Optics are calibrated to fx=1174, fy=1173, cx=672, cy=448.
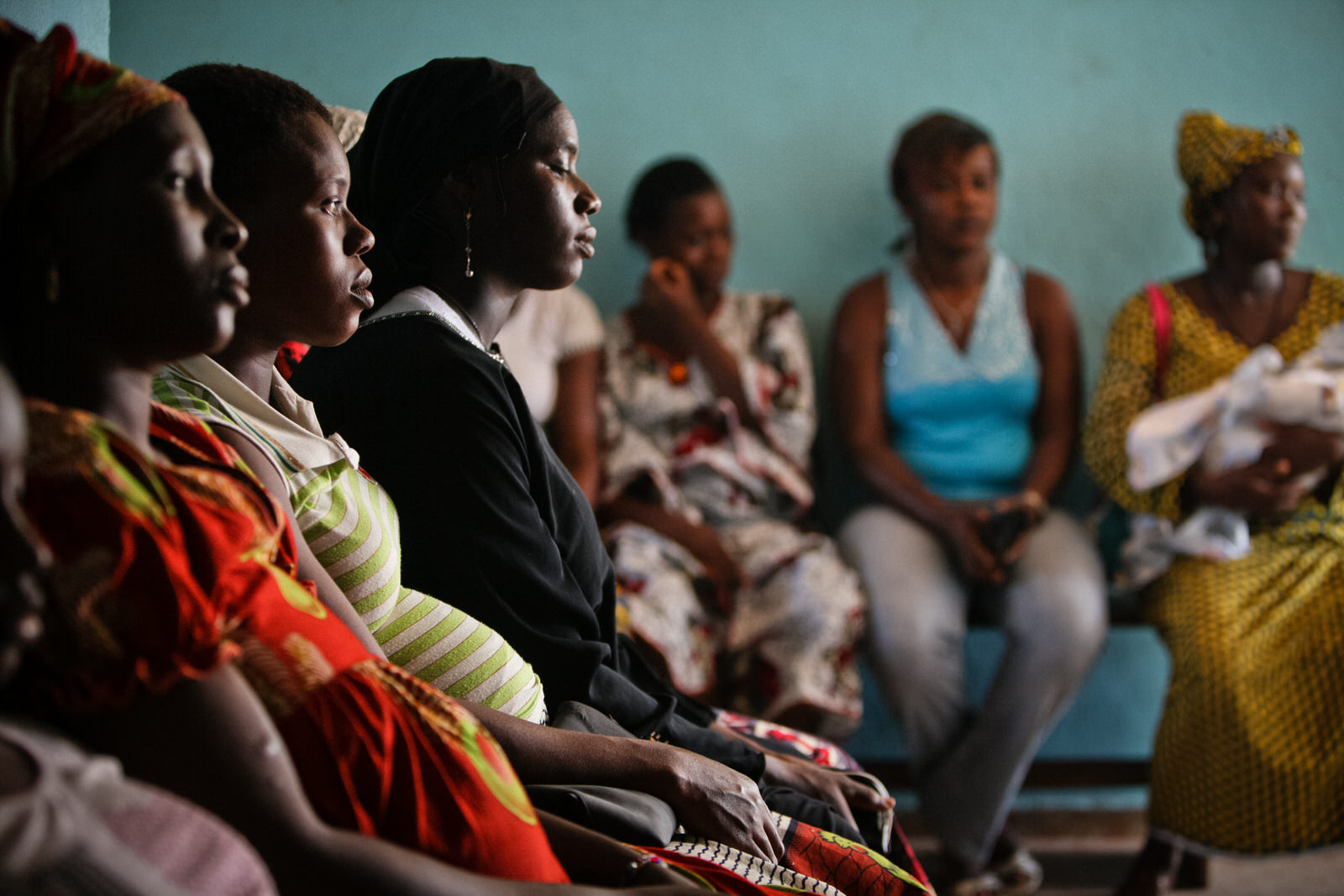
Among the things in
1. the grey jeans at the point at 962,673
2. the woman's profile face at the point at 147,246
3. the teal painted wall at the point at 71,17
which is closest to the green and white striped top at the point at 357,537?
the woman's profile face at the point at 147,246

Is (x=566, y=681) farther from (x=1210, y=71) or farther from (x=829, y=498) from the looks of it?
(x=1210, y=71)

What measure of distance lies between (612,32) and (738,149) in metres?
0.50

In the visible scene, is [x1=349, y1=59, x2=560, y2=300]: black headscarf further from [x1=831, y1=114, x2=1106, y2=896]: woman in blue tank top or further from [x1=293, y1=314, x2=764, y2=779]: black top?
[x1=831, y1=114, x2=1106, y2=896]: woman in blue tank top

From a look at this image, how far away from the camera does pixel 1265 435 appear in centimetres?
282

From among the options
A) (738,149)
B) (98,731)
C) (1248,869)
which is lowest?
(1248,869)

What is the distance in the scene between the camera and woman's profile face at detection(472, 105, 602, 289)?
1.60m

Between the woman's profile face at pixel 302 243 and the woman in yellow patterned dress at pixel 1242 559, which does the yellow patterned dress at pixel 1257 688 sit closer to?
the woman in yellow patterned dress at pixel 1242 559

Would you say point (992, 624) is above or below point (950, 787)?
above

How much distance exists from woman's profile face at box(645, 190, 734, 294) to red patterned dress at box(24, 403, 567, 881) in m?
2.33

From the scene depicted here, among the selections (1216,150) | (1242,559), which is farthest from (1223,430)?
(1216,150)

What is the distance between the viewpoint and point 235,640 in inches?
32.7

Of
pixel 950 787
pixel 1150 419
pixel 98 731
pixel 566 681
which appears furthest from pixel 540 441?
pixel 1150 419

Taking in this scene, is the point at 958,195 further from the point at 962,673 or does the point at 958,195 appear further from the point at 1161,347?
the point at 962,673

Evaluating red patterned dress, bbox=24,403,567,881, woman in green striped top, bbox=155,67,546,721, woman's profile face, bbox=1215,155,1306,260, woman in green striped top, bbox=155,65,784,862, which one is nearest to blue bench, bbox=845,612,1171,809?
woman's profile face, bbox=1215,155,1306,260
